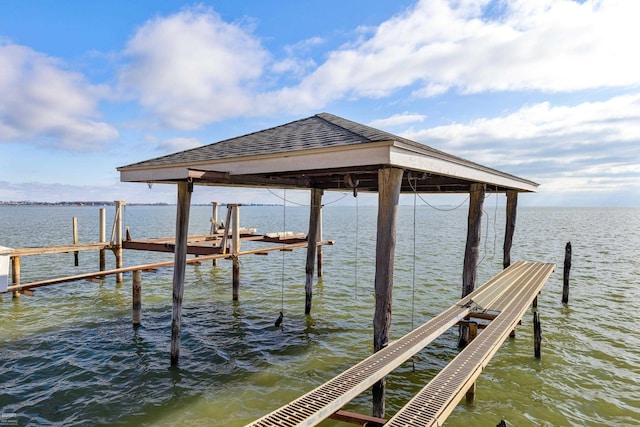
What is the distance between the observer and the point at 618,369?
8.96 m

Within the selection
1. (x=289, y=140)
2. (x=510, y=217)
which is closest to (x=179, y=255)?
(x=289, y=140)

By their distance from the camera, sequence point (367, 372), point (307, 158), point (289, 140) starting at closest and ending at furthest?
point (367, 372) < point (307, 158) < point (289, 140)

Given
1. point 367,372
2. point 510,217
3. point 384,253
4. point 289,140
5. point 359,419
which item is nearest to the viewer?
point 359,419

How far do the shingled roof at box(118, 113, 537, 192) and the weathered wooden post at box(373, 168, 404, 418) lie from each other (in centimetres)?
29

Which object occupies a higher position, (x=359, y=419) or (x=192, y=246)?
(x=192, y=246)

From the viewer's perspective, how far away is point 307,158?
633cm

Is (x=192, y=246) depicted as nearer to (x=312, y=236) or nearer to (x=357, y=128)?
(x=312, y=236)

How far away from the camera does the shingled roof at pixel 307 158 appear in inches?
226

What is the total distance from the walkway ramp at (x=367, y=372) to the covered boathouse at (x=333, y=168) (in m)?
0.58

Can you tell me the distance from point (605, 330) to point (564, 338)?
2.04m

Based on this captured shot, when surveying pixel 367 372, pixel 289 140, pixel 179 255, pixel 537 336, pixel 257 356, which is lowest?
pixel 257 356

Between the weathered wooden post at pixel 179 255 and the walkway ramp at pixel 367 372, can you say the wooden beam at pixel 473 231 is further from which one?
the weathered wooden post at pixel 179 255

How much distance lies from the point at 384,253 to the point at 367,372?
76.8 inches

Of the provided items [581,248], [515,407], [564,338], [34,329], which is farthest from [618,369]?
[581,248]
